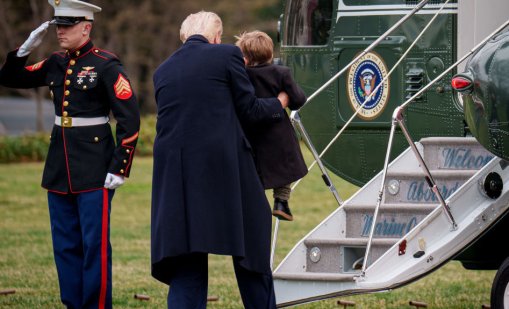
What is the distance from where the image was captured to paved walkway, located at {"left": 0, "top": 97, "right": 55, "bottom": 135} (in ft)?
85.7

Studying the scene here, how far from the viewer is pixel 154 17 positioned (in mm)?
27688

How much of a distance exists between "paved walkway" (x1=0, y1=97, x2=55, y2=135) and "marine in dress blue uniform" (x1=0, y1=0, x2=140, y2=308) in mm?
19057

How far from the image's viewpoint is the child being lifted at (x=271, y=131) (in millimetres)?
5781

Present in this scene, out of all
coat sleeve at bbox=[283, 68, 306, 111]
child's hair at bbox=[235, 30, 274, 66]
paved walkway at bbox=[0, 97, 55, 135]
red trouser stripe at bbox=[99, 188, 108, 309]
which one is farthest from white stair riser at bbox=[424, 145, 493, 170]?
paved walkway at bbox=[0, 97, 55, 135]

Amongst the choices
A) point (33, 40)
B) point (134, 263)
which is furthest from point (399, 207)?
point (134, 263)

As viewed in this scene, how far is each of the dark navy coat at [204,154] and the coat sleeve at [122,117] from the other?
0.67 meters

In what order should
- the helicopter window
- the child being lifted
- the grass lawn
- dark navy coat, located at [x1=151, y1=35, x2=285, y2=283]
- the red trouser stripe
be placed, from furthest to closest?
the helicopter window, the grass lawn, the red trouser stripe, the child being lifted, dark navy coat, located at [x1=151, y1=35, x2=285, y2=283]

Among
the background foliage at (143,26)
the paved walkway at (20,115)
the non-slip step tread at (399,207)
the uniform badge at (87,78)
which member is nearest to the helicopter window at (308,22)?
the non-slip step tread at (399,207)

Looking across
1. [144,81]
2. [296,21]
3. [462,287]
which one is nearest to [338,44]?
[296,21]

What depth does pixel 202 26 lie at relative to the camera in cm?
566

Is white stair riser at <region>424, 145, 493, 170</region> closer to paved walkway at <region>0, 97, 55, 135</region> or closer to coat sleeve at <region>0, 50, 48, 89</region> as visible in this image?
coat sleeve at <region>0, 50, 48, 89</region>

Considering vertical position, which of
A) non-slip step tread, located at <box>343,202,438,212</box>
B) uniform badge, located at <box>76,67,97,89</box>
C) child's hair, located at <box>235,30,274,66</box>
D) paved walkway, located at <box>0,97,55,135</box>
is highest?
child's hair, located at <box>235,30,274,66</box>

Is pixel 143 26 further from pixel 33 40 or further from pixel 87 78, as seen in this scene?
pixel 87 78

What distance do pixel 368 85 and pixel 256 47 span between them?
2148 mm
